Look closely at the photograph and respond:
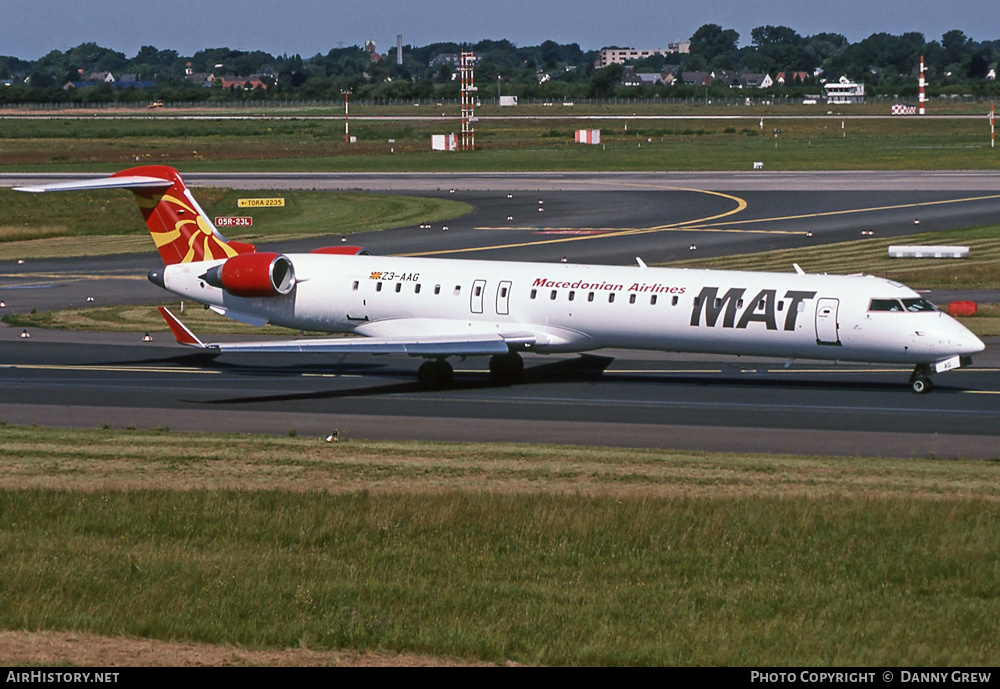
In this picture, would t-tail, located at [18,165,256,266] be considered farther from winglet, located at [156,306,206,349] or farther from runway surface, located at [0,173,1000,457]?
winglet, located at [156,306,206,349]

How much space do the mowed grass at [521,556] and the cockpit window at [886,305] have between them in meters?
7.18

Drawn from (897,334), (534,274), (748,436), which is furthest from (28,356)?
(897,334)

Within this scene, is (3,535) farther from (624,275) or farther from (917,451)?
(624,275)

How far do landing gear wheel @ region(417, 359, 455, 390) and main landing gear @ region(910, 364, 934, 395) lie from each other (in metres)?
11.0

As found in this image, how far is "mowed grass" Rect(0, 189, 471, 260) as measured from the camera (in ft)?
216

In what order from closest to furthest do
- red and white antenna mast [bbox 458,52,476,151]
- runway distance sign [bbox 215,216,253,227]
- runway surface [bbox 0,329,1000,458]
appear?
1. runway surface [bbox 0,329,1000,458]
2. runway distance sign [bbox 215,216,253,227]
3. red and white antenna mast [bbox 458,52,476,151]

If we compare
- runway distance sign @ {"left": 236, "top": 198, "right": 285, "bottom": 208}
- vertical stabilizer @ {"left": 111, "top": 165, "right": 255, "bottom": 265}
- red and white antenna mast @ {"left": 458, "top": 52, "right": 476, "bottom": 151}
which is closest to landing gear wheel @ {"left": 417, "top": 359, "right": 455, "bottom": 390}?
vertical stabilizer @ {"left": 111, "top": 165, "right": 255, "bottom": 265}

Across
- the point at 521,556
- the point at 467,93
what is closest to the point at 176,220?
the point at 521,556

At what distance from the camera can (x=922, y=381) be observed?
1209 inches

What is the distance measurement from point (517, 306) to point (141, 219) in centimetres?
4540

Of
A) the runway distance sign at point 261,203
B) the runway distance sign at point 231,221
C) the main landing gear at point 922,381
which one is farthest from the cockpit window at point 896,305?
the runway distance sign at point 261,203

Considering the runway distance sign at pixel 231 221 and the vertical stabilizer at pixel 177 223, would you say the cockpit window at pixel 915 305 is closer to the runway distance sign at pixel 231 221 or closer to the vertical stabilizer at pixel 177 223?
the vertical stabilizer at pixel 177 223

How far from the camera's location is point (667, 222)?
6956cm

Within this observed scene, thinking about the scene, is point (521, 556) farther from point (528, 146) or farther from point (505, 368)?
point (528, 146)
